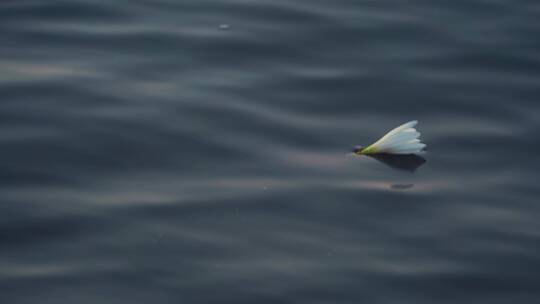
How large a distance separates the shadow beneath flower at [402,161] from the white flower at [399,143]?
20 mm

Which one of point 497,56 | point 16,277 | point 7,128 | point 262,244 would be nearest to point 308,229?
point 262,244

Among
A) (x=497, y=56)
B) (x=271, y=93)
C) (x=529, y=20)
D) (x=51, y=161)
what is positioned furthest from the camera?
(x=529, y=20)

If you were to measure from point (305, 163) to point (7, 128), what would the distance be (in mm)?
1171

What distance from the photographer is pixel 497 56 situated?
16.6ft

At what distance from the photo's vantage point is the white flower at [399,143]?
14.0 feet

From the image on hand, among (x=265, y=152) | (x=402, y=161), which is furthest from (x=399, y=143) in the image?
(x=265, y=152)

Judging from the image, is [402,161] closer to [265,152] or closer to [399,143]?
[399,143]

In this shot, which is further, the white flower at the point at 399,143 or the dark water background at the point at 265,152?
the white flower at the point at 399,143

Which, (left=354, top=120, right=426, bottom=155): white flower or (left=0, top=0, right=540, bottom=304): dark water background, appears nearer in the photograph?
(left=0, top=0, right=540, bottom=304): dark water background

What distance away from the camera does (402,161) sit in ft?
14.0

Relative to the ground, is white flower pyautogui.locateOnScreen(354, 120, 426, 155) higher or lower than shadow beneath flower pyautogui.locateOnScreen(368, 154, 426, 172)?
higher

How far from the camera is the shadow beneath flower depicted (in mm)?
4246

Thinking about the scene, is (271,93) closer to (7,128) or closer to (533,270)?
(7,128)

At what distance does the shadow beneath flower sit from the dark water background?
0.15 feet
